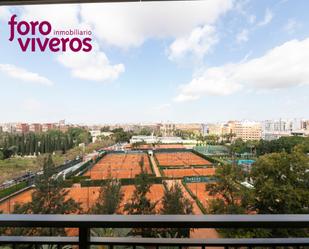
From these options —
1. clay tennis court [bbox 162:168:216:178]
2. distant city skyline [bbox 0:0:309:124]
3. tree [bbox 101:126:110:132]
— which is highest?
distant city skyline [bbox 0:0:309:124]

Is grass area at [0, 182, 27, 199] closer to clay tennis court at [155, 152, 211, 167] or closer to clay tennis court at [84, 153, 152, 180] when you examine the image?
clay tennis court at [84, 153, 152, 180]

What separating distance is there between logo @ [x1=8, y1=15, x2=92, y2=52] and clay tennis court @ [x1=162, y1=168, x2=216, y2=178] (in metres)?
1.10

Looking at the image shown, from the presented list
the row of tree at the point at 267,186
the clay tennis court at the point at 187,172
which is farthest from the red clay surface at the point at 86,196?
the row of tree at the point at 267,186

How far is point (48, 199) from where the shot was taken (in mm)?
1729

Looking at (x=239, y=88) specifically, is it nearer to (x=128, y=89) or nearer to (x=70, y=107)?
(x=128, y=89)

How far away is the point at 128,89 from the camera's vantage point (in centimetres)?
190

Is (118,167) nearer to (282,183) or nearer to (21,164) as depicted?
(21,164)

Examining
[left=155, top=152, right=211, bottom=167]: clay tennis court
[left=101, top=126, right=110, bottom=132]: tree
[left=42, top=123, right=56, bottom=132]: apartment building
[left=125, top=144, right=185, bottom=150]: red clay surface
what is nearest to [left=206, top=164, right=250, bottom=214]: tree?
[left=155, top=152, right=211, bottom=167]: clay tennis court

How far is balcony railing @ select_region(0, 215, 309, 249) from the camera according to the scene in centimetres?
91

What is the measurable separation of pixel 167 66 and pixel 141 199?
41.1 inches

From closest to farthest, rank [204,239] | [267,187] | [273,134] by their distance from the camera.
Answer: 1. [204,239]
2. [267,187]
3. [273,134]

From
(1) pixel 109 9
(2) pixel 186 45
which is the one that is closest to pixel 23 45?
(1) pixel 109 9

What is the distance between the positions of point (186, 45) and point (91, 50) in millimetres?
734

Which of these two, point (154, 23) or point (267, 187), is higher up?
point (154, 23)
